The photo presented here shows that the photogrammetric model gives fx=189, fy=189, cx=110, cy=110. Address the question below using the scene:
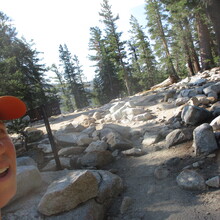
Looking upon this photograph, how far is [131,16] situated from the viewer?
3622cm

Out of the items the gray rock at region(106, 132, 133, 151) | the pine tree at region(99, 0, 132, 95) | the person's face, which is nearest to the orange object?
the person's face

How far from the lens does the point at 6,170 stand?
47.3 inches

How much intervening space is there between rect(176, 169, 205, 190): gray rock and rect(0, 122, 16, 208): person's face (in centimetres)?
306

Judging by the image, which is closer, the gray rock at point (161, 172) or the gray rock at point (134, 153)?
the gray rock at point (161, 172)

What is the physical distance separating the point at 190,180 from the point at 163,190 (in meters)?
0.53

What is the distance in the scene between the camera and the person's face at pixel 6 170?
115 centimetres

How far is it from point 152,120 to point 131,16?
33.8m

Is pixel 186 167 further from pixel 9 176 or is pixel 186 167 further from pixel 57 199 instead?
pixel 9 176

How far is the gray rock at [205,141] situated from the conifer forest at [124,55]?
6490 mm

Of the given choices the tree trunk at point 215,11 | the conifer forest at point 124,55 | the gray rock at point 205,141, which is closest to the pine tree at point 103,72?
the conifer forest at point 124,55

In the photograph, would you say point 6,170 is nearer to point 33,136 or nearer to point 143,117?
point 143,117

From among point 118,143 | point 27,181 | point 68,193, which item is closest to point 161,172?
point 68,193

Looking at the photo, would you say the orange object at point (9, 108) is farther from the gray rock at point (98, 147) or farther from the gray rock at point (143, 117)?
the gray rock at point (143, 117)

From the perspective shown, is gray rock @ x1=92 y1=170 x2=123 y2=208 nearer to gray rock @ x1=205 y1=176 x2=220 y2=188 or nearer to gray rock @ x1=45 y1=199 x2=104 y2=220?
gray rock @ x1=45 y1=199 x2=104 y2=220
